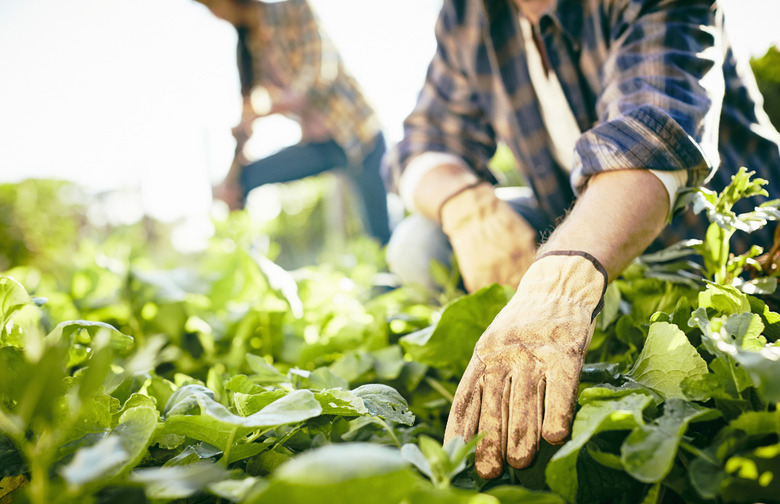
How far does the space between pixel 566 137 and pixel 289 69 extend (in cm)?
185

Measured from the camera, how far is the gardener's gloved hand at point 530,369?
1.56 ft

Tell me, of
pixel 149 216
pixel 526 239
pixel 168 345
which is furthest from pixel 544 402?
pixel 149 216

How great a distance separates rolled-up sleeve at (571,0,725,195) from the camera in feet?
2.20

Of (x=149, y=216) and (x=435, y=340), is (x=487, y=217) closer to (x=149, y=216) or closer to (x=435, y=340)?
(x=435, y=340)

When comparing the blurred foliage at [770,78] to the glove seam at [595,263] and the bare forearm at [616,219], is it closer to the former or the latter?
the bare forearm at [616,219]

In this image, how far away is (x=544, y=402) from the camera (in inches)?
19.4

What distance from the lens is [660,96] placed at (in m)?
0.73

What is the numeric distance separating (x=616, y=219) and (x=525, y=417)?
31cm

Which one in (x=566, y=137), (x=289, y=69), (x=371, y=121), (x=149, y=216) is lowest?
(x=149, y=216)

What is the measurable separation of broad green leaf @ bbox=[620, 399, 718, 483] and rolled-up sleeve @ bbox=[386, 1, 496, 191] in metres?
1.16

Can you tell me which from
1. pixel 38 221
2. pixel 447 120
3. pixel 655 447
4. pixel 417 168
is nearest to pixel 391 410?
pixel 655 447

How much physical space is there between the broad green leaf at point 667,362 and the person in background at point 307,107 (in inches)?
83.3

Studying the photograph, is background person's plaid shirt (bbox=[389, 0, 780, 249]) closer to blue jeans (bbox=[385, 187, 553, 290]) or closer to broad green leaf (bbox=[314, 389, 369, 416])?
blue jeans (bbox=[385, 187, 553, 290])

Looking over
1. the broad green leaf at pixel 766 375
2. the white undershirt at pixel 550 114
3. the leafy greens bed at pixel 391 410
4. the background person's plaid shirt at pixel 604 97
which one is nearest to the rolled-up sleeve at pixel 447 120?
the background person's plaid shirt at pixel 604 97
